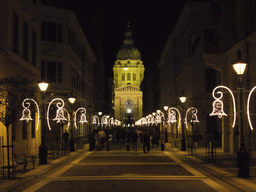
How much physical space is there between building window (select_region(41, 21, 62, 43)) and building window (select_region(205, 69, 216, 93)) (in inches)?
608

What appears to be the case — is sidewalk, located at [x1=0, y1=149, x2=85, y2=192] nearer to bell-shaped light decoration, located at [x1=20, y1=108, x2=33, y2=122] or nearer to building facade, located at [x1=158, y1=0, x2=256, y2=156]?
bell-shaped light decoration, located at [x1=20, y1=108, x2=33, y2=122]

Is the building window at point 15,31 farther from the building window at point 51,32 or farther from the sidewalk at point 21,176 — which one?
the building window at point 51,32

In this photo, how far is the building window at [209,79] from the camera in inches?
1684

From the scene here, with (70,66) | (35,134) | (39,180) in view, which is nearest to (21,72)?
(35,134)

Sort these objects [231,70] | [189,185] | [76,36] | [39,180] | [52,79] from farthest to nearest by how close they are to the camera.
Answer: [76,36] < [52,79] < [231,70] < [39,180] < [189,185]

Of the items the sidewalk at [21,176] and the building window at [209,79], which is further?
the building window at [209,79]

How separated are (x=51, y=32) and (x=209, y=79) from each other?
55.1 ft

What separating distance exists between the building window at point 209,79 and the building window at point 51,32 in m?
15.4

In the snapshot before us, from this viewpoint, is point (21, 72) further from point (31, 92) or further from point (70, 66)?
point (70, 66)

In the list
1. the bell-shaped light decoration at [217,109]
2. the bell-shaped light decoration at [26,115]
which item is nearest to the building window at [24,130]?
the bell-shaped light decoration at [26,115]

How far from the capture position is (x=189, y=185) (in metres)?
13.4

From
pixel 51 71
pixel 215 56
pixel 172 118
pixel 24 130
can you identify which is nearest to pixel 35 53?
pixel 24 130

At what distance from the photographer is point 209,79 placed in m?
43.0

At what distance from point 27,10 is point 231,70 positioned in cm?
1400
